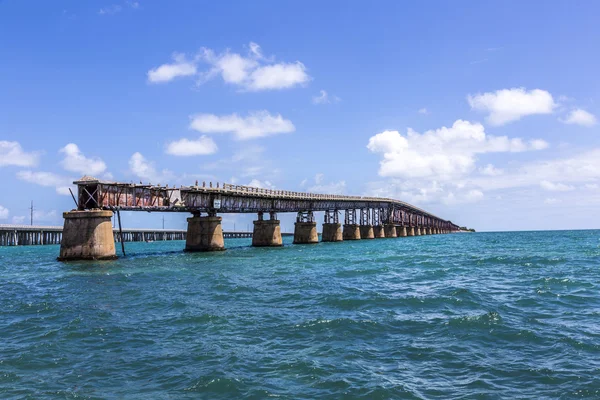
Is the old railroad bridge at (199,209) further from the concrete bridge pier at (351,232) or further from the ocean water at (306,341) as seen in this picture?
the ocean water at (306,341)

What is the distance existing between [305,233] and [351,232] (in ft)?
95.0

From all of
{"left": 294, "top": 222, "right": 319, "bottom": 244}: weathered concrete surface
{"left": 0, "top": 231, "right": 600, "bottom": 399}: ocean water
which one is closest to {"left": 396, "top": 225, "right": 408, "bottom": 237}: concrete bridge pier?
{"left": 294, "top": 222, "right": 319, "bottom": 244}: weathered concrete surface

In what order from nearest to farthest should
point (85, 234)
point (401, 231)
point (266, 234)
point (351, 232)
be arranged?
point (85, 234) < point (266, 234) < point (351, 232) < point (401, 231)

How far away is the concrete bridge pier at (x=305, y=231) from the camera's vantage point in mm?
89819

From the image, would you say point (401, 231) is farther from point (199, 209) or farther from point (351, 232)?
point (199, 209)

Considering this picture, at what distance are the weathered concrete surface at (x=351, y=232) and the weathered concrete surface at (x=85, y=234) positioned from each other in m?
81.2

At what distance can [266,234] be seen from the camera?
252ft

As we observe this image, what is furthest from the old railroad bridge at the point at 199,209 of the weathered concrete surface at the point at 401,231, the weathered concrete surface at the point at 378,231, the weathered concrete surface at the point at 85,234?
the weathered concrete surface at the point at 401,231

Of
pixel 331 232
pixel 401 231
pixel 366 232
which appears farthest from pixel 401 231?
pixel 331 232

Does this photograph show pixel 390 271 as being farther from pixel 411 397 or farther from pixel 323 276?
pixel 411 397

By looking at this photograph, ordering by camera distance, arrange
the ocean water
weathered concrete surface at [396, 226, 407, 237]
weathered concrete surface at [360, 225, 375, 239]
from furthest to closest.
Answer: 1. weathered concrete surface at [396, 226, 407, 237]
2. weathered concrete surface at [360, 225, 375, 239]
3. the ocean water

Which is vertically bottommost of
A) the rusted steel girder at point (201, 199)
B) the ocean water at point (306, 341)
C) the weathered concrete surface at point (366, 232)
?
the ocean water at point (306, 341)

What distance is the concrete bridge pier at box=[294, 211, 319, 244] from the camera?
89.8 meters

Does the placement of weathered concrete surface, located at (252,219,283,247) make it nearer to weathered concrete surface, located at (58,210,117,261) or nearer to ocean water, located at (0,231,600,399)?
weathered concrete surface, located at (58,210,117,261)
